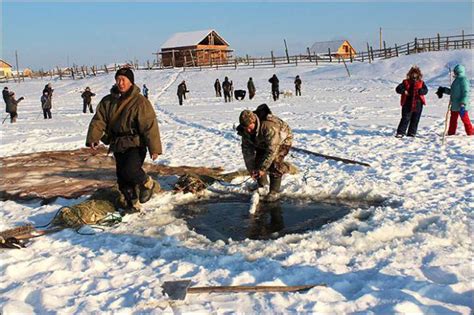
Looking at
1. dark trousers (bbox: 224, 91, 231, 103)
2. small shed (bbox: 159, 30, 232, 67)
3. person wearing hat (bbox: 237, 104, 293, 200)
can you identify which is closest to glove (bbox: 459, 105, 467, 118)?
person wearing hat (bbox: 237, 104, 293, 200)

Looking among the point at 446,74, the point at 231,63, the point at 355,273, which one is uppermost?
the point at 231,63

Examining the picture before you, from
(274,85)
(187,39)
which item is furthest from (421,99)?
(187,39)

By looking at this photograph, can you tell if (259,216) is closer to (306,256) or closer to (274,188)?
(274,188)


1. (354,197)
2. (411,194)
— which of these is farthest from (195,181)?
(411,194)

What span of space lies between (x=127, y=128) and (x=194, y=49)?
5268 centimetres

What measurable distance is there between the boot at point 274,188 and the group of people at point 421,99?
5.06 m

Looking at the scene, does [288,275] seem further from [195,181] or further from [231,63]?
[231,63]

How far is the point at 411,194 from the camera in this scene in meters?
6.13

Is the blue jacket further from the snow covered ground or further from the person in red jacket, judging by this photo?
the snow covered ground

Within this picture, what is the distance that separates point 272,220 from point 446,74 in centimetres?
2951

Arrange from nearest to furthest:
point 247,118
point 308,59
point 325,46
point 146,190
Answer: point 247,118 < point 146,190 < point 308,59 < point 325,46

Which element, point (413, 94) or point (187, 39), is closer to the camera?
point (413, 94)

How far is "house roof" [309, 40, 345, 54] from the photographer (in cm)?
6519

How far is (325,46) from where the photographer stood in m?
66.8
